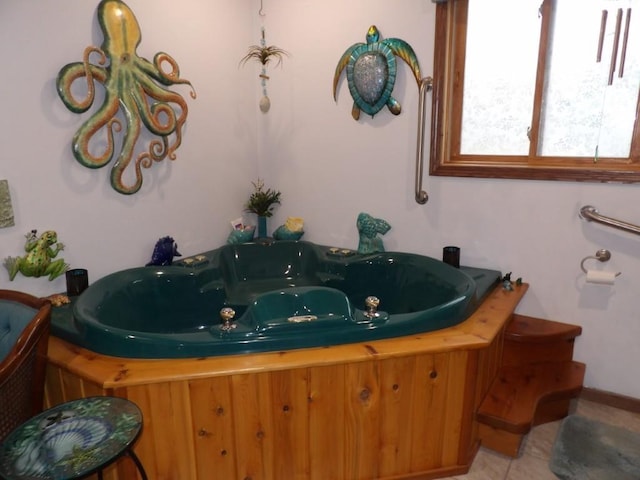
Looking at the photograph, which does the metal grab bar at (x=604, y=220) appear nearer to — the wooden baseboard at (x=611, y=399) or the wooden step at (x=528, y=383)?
the wooden step at (x=528, y=383)

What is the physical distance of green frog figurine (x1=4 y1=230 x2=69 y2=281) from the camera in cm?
175

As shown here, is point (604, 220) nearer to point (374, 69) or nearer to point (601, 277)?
point (601, 277)

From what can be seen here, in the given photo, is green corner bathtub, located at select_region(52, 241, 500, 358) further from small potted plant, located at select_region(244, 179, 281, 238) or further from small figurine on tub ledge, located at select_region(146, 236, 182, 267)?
small potted plant, located at select_region(244, 179, 281, 238)

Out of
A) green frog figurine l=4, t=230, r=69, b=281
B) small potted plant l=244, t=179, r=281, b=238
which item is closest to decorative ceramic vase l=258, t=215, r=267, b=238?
small potted plant l=244, t=179, r=281, b=238

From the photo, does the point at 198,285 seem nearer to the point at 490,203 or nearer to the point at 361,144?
the point at 361,144

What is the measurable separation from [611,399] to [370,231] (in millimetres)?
1417

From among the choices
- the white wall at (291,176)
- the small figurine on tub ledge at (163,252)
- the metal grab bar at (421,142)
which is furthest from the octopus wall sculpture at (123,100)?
the metal grab bar at (421,142)

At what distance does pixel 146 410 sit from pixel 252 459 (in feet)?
1.31

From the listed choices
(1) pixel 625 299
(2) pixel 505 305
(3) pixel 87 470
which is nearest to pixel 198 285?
(3) pixel 87 470

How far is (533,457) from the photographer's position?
1793 mm

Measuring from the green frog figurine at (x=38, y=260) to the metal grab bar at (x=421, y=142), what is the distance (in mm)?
1724

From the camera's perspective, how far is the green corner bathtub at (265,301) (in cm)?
150

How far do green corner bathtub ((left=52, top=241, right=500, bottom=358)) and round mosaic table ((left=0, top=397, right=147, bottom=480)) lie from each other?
0.88 feet

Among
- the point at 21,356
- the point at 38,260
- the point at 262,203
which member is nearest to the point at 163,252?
the point at 38,260
